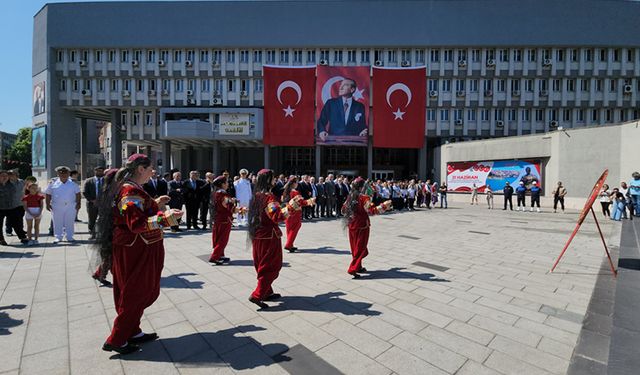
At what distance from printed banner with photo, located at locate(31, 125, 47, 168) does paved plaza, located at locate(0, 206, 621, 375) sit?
36.5 metres

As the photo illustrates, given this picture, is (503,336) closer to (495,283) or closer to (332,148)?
(495,283)

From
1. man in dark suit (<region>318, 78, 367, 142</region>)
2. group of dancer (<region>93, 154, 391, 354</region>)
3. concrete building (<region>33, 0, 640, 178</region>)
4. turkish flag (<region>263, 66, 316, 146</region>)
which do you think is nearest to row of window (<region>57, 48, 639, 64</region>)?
concrete building (<region>33, 0, 640, 178</region>)

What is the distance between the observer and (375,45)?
111ft

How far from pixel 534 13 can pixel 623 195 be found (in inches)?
1201

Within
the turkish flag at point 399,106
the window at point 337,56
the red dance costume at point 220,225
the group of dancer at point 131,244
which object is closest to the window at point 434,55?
the turkish flag at point 399,106

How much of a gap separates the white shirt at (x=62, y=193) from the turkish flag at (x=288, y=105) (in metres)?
22.1

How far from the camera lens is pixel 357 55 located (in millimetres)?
34344

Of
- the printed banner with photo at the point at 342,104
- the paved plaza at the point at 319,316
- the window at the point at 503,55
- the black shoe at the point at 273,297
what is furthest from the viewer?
the window at the point at 503,55

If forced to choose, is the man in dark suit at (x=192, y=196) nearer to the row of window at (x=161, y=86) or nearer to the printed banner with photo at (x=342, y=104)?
the printed banner with photo at (x=342, y=104)

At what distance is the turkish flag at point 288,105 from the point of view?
28.7 metres

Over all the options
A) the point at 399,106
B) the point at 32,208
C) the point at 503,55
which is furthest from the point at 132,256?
the point at 503,55

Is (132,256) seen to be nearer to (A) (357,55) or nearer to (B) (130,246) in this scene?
A: (B) (130,246)

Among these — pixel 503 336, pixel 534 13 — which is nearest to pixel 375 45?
Answer: pixel 534 13

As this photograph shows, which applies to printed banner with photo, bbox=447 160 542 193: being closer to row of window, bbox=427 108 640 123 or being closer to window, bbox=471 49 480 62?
row of window, bbox=427 108 640 123
